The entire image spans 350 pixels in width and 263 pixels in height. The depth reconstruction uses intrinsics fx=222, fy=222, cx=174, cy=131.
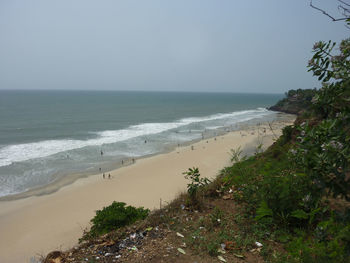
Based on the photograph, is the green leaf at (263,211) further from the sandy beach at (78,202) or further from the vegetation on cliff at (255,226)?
the sandy beach at (78,202)

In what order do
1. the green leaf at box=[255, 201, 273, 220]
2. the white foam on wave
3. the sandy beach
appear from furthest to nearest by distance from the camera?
the white foam on wave
the sandy beach
the green leaf at box=[255, 201, 273, 220]

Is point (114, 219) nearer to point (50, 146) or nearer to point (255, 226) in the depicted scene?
point (255, 226)

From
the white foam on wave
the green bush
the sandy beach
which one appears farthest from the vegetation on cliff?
Answer: the white foam on wave

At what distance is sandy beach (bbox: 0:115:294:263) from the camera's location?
415 inches

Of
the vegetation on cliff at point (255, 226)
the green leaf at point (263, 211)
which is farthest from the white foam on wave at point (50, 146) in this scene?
the green leaf at point (263, 211)

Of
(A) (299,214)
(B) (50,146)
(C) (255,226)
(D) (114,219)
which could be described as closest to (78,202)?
(D) (114,219)

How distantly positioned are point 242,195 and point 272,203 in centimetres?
118

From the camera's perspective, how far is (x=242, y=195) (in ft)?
19.5

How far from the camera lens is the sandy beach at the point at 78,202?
10.5 m

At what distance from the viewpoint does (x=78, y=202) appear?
14453 mm

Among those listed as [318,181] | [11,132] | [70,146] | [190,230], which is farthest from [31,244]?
[11,132]

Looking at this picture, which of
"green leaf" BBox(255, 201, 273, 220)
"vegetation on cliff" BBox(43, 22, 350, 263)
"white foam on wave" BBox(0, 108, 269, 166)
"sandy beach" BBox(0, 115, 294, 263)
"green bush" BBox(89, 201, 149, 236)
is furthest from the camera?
"white foam on wave" BBox(0, 108, 269, 166)

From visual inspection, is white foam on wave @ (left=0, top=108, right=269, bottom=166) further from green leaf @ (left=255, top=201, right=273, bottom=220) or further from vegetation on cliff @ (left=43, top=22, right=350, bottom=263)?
green leaf @ (left=255, top=201, right=273, bottom=220)

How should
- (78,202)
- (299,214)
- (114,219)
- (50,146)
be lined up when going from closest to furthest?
(299,214)
(114,219)
(78,202)
(50,146)
